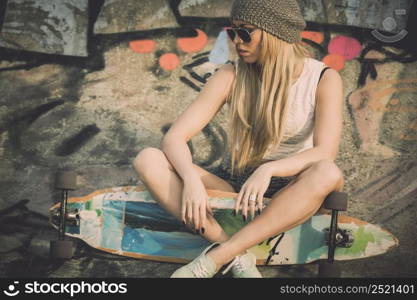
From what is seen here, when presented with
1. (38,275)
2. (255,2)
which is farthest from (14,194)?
(255,2)

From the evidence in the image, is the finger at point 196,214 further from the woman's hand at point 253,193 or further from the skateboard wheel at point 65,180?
the skateboard wheel at point 65,180

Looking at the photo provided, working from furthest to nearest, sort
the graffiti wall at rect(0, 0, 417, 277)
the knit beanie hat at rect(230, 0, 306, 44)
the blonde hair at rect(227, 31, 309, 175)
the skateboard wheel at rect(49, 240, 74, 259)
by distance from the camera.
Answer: the graffiti wall at rect(0, 0, 417, 277) → the blonde hair at rect(227, 31, 309, 175) → the knit beanie hat at rect(230, 0, 306, 44) → the skateboard wheel at rect(49, 240, 74, 259)

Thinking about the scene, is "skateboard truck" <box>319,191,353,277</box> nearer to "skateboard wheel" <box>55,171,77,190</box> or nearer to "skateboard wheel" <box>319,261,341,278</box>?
"skateboard wheel" <box>319,261,341,278</box>

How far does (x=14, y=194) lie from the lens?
4480 millimetres

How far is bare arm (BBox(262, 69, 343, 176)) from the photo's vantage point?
2719 millimetres

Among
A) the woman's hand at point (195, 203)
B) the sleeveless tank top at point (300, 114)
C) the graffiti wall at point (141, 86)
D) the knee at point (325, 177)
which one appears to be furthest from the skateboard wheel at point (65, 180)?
Answer: the graffiti wall at point (141, 86)

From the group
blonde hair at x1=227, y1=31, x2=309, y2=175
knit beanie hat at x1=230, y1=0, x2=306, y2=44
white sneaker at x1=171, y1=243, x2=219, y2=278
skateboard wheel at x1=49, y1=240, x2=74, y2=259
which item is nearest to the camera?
white sneaker at x1=171, y1=243, x2=219, y2=278

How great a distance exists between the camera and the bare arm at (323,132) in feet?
8.92

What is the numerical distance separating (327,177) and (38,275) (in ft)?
7.18

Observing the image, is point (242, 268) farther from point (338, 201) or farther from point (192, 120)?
point (192, 120)

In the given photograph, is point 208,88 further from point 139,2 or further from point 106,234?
point 139,2

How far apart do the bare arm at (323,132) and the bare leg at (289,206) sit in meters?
0.08

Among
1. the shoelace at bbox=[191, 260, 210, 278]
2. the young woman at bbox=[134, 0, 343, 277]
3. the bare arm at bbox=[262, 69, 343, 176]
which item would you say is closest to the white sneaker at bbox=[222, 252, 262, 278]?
the young woman at bbox=[134, 0, 343, 277]

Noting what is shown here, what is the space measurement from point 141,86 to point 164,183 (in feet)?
6.96
